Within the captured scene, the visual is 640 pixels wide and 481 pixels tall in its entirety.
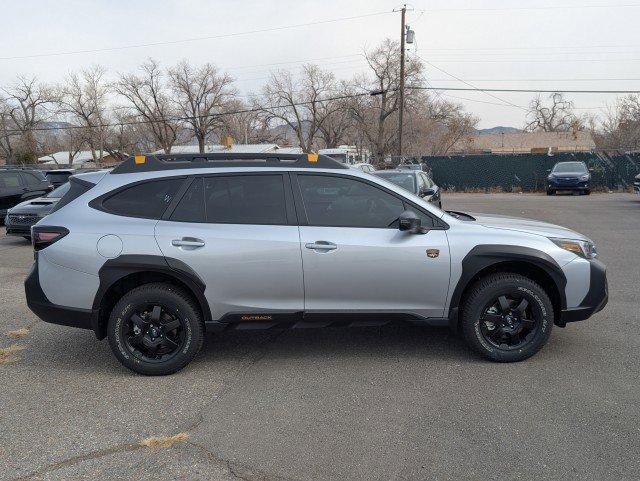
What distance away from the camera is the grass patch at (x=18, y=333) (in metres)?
5.54

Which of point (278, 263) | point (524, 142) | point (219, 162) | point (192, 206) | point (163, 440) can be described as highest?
point (524, 142)

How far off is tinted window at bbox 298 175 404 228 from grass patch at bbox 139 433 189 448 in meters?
1.89

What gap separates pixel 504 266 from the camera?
4.57 metres

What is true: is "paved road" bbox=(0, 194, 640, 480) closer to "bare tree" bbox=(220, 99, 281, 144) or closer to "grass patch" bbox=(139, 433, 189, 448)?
"grass patch" bbox=(139, 433, 189, 448)

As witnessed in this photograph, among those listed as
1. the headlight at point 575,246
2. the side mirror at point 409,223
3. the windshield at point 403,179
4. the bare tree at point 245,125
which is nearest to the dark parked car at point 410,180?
the windshield at point 403,179

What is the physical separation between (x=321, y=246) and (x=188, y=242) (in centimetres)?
107

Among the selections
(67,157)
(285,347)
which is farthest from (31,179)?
(67,157)

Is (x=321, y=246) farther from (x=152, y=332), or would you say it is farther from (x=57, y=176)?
(x=57, y=176)

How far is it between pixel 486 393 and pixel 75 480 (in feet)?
9.09

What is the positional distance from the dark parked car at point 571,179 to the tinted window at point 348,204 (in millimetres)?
22714

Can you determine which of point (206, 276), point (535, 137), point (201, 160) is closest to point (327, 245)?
point (206, 276)

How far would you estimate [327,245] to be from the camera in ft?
14.2

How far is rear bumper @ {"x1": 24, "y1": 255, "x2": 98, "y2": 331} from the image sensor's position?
438 cm

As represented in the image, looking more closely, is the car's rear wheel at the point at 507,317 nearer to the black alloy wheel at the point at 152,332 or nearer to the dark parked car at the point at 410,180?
the black alloy wheel at the point at 152,332
